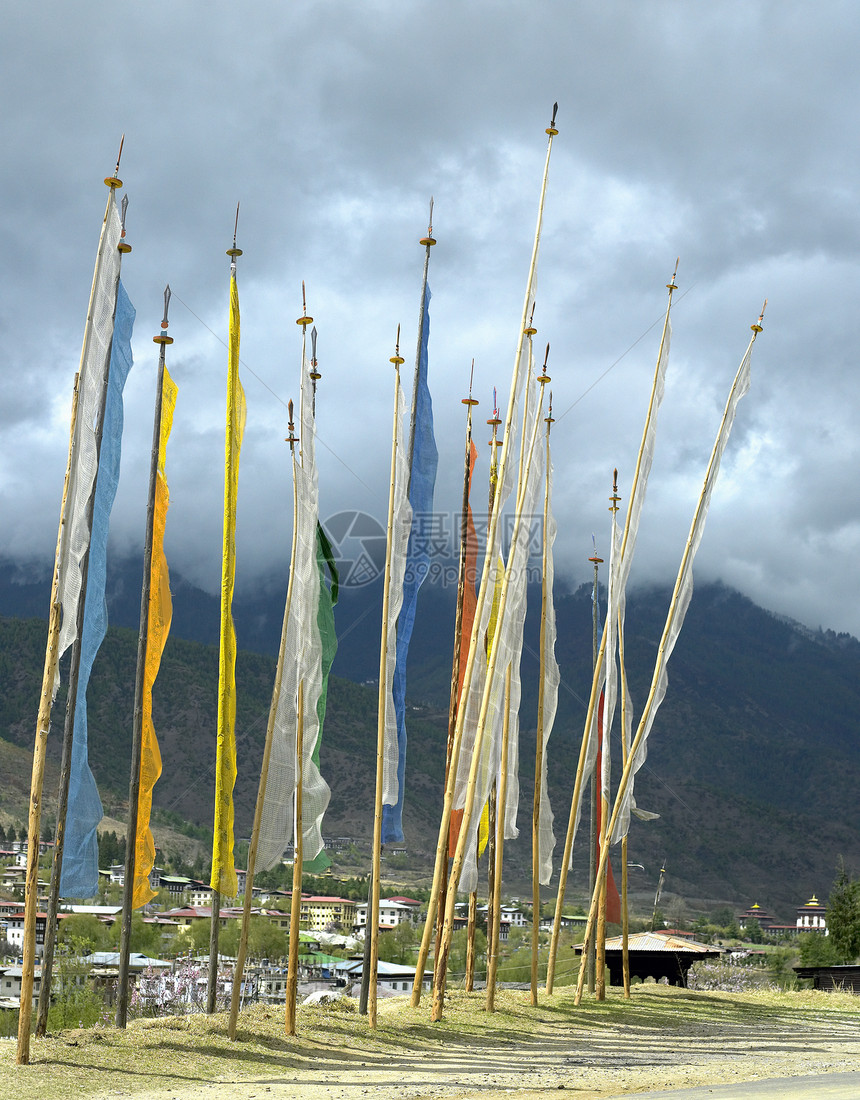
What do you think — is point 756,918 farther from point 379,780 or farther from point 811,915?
point 379,780

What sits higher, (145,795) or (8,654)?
(8,654)

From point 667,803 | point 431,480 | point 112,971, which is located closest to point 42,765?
point 431,480

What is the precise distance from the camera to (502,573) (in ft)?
64.0

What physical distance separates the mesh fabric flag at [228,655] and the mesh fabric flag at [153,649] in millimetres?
796

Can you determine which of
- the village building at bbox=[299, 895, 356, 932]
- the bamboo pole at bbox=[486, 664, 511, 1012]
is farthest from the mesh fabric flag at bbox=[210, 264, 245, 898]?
the village building at bbox=[299, 895, 356, 932]

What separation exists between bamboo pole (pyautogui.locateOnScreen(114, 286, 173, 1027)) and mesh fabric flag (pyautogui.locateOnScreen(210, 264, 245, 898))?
1.02 meters

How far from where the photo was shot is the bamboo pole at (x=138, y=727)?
13688mm

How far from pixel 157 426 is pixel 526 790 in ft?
312

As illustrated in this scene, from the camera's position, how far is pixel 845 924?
132 ft

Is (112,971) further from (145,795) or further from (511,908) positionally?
(511,908)

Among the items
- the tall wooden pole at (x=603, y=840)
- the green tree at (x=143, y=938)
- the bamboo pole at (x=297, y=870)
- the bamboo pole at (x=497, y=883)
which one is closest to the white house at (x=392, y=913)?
the green tree at (x=143, y=938)

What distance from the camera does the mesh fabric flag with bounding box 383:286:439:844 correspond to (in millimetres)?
17469

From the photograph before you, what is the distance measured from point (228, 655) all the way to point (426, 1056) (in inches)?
222

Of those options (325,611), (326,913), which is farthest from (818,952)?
(326,913)
